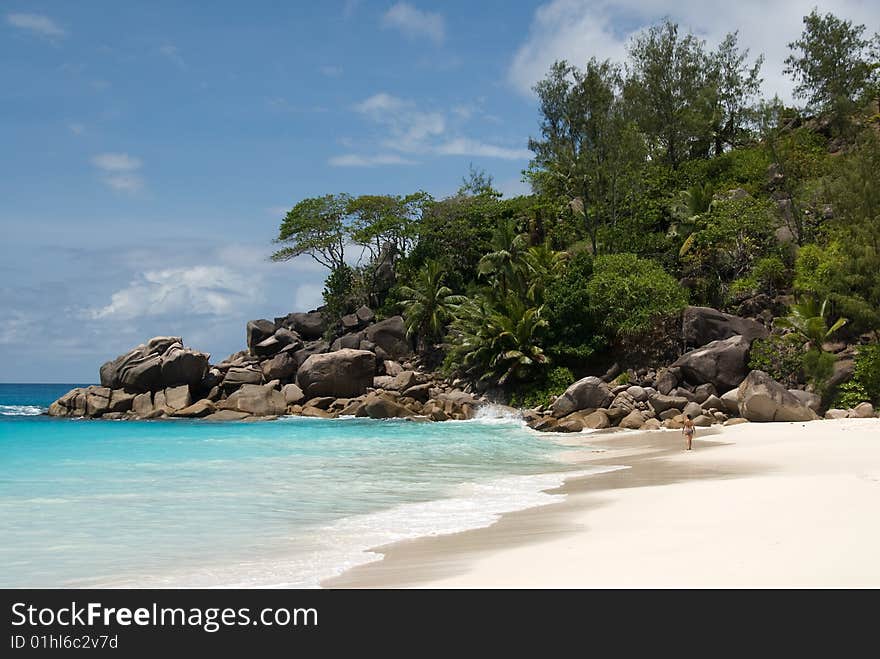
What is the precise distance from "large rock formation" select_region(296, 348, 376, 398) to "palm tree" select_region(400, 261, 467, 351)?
3.39 m

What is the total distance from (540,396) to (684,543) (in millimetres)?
25620

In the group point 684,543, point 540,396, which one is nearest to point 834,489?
point 684,543

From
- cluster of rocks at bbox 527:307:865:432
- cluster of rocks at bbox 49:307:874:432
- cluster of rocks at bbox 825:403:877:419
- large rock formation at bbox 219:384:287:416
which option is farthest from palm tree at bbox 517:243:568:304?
cluster of rocks at bbox 825:403:877:419

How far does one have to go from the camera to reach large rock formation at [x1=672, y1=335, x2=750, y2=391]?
26719 mm

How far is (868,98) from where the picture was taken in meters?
43.3

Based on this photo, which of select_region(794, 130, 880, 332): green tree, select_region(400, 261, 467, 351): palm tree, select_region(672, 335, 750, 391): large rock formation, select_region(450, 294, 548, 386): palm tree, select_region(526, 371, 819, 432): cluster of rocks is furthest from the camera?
select_region(400, 261, 467, 351): palm tree

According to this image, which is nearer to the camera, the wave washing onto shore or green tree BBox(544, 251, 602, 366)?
the wave washing onto shore

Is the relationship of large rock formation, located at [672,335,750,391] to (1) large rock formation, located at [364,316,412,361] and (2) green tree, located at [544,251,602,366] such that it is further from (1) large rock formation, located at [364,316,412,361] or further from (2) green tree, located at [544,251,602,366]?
(1) large rock formation, located at [364,316,412,361]

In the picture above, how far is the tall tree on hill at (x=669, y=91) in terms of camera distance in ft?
143

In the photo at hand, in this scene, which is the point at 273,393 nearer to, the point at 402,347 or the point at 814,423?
the point at 402,347

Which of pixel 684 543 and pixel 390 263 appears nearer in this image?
pixel 684 543

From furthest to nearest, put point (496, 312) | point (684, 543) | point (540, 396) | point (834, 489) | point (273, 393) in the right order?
point (273, 393) < point (496, 312) < point (540, 396) < point (834, 489) < point (684, 543)

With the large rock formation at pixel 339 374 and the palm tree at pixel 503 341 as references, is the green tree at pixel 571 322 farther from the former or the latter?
the large rock formation at pixel 339 374

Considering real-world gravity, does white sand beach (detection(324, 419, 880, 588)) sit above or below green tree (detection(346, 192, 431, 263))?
below
